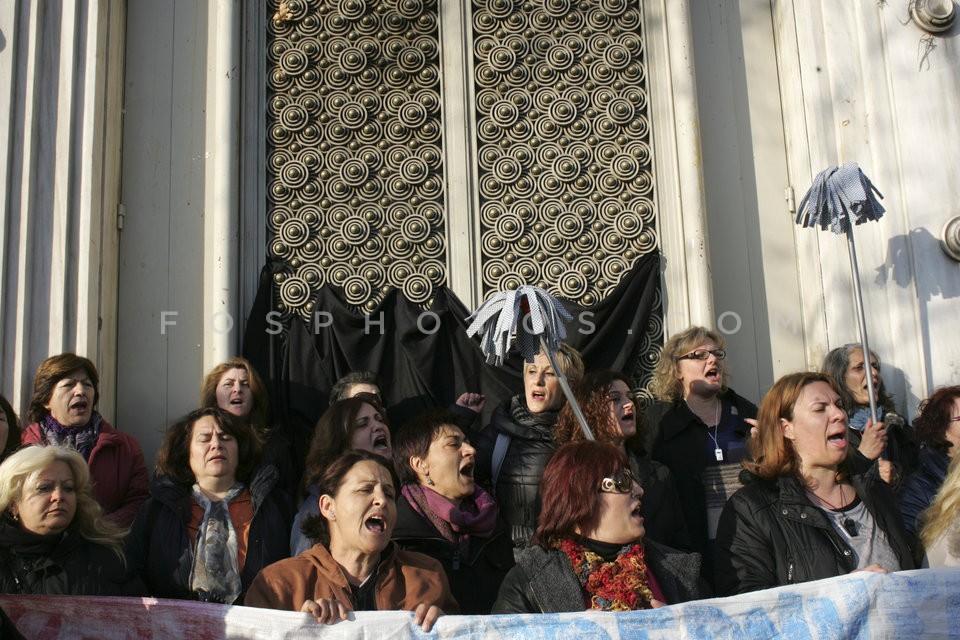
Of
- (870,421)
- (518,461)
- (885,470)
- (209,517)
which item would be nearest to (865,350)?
(870,421)

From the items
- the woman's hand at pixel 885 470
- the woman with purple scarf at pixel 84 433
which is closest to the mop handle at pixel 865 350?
the woman's hand at pixel 885 470

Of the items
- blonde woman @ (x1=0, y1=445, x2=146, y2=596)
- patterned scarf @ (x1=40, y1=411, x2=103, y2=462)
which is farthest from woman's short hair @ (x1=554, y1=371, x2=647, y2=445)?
patterned scarf @ (x1=40, y1=411, x2=103, y2=462)

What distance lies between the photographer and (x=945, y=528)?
446 centimetres

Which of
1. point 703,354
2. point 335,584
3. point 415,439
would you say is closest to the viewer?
point 335,584

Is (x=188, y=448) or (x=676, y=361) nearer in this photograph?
(x=188, y=448)

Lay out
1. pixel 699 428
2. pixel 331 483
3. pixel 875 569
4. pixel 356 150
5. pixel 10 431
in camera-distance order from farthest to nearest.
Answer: pixel 356 150
pixel 699 428
pixel 10 431
pixel 331 483
pixel 875 569

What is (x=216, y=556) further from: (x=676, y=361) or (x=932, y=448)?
(x=932, y=448)

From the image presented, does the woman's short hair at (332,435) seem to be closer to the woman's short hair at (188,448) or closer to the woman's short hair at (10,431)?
the woman's short hair at (188,448)

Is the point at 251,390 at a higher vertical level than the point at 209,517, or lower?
higher

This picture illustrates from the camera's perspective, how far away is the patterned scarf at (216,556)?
4.91m

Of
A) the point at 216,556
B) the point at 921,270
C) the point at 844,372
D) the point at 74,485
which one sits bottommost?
the point at 216,556

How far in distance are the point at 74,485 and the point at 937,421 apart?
149 inches

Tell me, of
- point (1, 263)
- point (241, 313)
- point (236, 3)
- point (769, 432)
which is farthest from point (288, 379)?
point (769, 432)

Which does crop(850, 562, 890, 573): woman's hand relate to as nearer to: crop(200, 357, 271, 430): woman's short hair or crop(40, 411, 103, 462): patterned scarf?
crop(200, 357, 271, 430): woman's short hair
